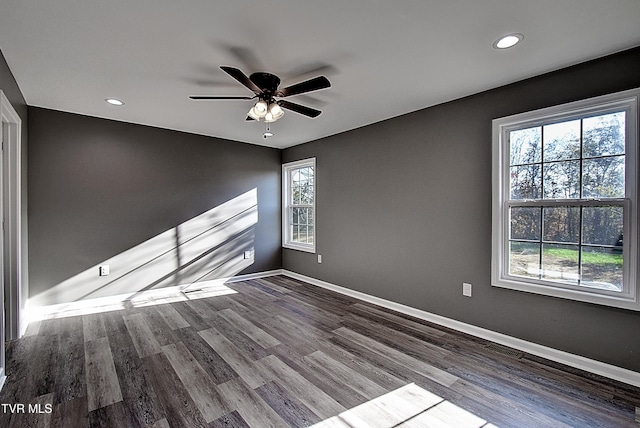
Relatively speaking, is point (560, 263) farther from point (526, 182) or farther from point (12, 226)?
point (12, 226)

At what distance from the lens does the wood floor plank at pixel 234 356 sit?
2232mm

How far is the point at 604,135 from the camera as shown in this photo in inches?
91.8

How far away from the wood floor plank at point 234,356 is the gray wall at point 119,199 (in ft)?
6.23

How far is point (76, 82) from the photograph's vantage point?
9.13 feet

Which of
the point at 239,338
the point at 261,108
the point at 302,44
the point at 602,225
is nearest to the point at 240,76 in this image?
the point at 261,108

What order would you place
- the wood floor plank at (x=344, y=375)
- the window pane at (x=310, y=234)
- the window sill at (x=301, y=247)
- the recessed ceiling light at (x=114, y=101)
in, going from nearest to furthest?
1. the wood floor plank at (x=344, y=375)
2. the recessed ceiling light at (x=114, y=101)
3. the window sill at (x=301, y=247)
4. the window pane at (x=310, y=234)

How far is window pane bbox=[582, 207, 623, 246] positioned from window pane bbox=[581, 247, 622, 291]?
0.24 ft

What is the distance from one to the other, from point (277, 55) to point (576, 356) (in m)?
3.42

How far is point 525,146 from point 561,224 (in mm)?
771

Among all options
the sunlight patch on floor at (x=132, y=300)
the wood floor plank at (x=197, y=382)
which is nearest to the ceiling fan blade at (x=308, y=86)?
the wood floor plank at (x=197, y=382)

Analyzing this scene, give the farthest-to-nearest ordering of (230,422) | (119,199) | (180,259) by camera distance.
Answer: (180,259)
(119,199)
(230,422)

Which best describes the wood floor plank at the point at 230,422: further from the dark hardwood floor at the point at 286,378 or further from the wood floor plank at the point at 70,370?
the wood floor plank at the point at 70,370

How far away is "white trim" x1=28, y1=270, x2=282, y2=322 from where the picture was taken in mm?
3549

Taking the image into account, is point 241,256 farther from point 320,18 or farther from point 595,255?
point 595,255
